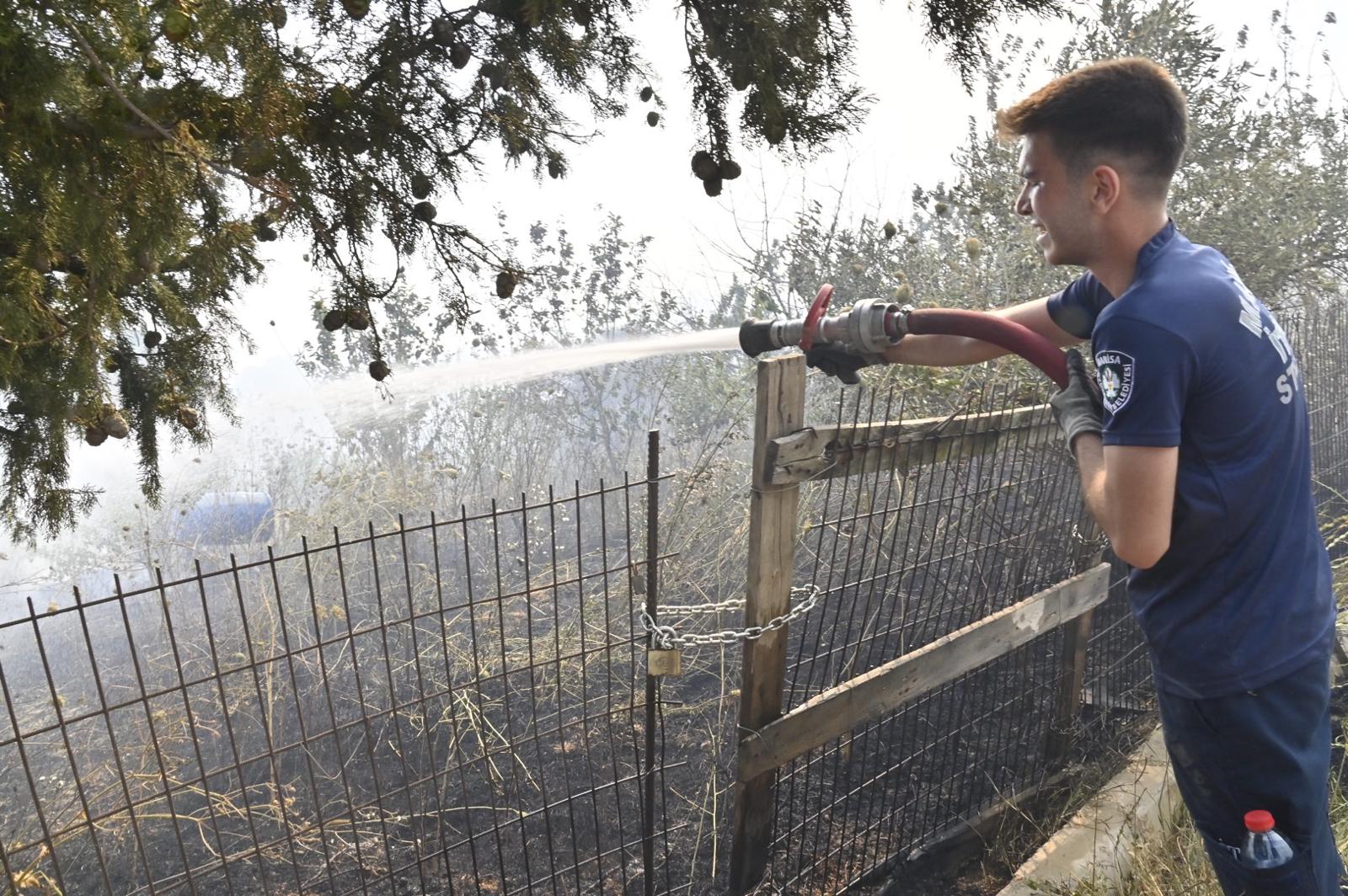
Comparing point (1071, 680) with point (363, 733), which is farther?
point (363, 733)

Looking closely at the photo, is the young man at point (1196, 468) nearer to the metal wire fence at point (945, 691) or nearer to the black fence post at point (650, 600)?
the metal wire fence at point (945, 691)

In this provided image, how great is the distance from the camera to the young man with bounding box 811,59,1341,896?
1.73 m

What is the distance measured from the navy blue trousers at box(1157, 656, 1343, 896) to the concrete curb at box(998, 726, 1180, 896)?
1071 millimetres

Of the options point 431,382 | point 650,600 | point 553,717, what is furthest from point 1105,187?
point 431,382

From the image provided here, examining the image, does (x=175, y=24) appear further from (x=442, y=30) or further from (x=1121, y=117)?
(x=1121, y=117)

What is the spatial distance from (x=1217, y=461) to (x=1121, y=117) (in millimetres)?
697

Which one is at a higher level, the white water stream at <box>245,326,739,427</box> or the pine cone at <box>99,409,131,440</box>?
the pine cone at <box>99,409,131,440</box>

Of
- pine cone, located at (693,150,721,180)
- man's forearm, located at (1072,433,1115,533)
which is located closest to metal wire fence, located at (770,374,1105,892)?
man's forearm, located at (1072,433,1115,533)

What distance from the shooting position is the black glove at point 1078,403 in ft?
6.48

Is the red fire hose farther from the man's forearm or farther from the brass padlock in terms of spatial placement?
the brass padlock

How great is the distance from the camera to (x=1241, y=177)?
6.65 meters

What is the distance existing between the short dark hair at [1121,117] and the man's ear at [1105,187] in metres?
0.03

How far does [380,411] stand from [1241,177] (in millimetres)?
6362

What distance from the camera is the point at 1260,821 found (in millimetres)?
1812
